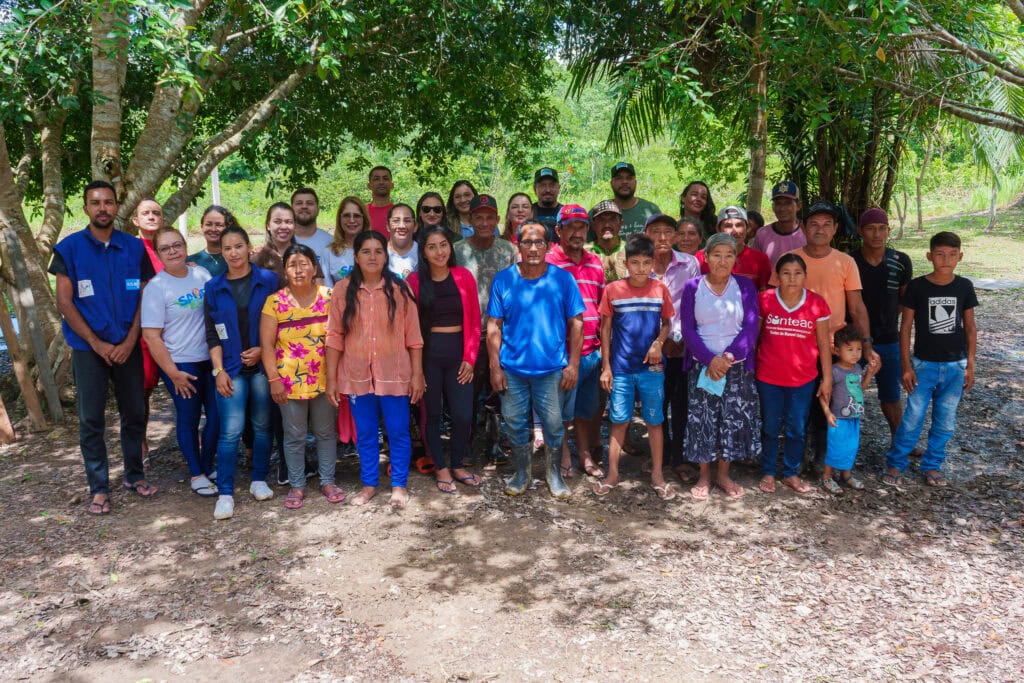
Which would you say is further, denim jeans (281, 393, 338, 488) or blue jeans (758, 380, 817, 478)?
blue jeans (758, 380, 817, 478)

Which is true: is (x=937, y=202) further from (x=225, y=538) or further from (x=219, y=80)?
(x=225, y=538)

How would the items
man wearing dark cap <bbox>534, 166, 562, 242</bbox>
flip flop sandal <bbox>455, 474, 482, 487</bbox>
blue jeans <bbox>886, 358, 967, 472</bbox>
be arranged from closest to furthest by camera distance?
blue jeans <bbox>886, 358, 967, 472</bbox> < flip flop sandal <bbox>455, 474, 482, 487</bbox> < man wearing dark cap <bbox>534, 166, 562, 242</bbox>

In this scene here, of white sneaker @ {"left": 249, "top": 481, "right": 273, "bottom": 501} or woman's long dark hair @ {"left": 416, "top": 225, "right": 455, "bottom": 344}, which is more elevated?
woman's long dark hair @ {"left": 416, "top": 225, "right": 455, "bottom": 344}

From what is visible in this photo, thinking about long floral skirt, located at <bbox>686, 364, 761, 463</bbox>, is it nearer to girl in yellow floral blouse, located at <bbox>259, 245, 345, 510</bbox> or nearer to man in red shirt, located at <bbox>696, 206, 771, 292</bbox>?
man in red shirt, located at <bbox>696, 206, 771, 292</bbox>

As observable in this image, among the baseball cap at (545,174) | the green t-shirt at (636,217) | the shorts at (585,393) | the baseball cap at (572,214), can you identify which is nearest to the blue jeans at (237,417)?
the shorts at (585,393)

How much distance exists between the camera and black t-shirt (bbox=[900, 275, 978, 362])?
506cm

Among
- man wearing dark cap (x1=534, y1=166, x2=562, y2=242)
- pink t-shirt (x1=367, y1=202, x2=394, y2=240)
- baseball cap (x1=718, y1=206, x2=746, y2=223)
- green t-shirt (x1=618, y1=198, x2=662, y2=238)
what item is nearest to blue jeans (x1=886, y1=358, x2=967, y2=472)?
baseball cap (x1=718, y1=206, x2=746, y2=223)

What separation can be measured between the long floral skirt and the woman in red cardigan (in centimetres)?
151

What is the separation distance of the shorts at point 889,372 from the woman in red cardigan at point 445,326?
2.99m

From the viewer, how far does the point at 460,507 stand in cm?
499

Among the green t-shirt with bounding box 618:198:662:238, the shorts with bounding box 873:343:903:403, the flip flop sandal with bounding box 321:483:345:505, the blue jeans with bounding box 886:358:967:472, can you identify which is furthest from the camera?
the green t-shirt with bounding box 618:198:662:238

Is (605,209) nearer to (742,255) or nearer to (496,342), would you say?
(742,255)

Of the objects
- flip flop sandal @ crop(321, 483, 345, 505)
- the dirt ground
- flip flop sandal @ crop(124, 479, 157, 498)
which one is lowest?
the dirt ground

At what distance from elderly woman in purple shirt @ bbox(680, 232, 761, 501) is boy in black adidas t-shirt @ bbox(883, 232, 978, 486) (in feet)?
3.58
